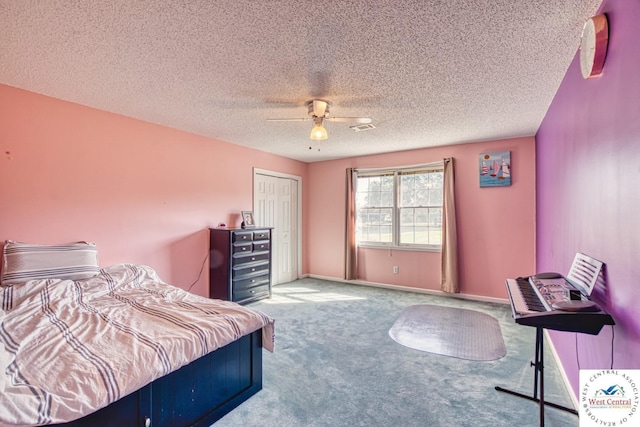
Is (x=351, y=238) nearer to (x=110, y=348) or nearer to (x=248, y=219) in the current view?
(x=248, y=219)

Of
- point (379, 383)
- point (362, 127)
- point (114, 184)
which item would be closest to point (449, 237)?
point (362, 127)

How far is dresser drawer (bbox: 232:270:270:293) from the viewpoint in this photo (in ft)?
13.3

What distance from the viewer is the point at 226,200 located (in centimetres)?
447

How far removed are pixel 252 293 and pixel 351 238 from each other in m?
2.06

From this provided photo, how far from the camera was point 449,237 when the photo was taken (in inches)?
177

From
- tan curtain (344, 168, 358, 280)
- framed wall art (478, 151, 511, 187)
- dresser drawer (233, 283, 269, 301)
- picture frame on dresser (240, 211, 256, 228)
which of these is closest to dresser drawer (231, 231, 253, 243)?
picture frame on dresser (240, 211, 256, 228)

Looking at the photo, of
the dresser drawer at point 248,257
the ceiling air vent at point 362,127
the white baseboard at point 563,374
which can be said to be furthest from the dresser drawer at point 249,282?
the white baseboard at point 563,374

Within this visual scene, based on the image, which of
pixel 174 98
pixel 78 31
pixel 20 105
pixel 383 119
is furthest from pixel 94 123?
pixel 383 119

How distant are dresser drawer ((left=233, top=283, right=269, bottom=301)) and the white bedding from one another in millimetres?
1377

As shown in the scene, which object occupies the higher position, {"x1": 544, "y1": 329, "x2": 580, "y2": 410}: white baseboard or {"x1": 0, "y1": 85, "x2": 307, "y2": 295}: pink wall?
{"x1": 0, "y1": 85, "x2": 307, "y2": 295}: pink wall

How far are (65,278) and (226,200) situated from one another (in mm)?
2190

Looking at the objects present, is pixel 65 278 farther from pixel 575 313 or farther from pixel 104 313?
pixel 575 313

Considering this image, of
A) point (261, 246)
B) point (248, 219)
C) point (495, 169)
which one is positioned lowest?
point (261, 246)

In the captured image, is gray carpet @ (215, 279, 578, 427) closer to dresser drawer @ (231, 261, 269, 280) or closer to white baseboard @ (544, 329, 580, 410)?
white baseboard @ (544, 329, 580, 410)
